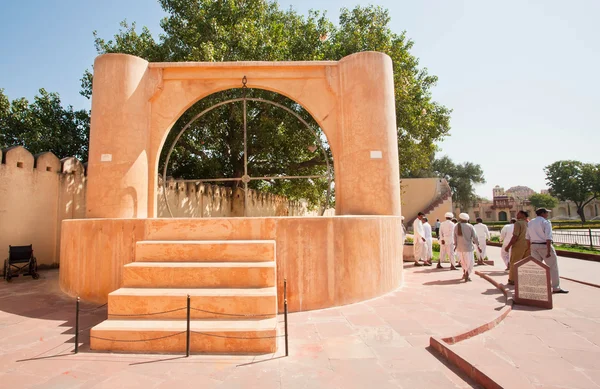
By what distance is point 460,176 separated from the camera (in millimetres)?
48312

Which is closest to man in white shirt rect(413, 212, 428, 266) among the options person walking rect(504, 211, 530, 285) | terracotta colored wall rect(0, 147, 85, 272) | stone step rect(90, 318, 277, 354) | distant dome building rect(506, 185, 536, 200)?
person walking rect(504, 211, 530, 285)

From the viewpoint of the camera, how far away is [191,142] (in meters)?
15.3

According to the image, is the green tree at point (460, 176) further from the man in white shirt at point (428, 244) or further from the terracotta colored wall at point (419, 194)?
the man in white shirt at point (428, 244)

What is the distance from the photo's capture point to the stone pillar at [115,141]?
7195 mm

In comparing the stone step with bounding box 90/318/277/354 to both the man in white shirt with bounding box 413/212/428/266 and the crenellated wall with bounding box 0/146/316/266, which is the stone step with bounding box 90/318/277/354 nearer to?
the crenellated wall with bounding box 0/146/316/266

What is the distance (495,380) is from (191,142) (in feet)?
47.3

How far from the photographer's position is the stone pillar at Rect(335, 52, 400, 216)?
7.28 meters

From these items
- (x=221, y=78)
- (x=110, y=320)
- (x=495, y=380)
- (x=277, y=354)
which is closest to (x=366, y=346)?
(x=277, y=354)

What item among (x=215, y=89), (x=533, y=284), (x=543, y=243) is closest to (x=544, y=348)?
(x=533, y=284)

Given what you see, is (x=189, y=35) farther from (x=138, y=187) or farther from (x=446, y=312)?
(x=446, y=312)

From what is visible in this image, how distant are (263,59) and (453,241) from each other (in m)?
9.38

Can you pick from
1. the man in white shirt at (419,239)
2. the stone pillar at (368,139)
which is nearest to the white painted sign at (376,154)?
the stone pillar at (368,139)

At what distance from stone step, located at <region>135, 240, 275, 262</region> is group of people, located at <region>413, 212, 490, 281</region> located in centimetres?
540

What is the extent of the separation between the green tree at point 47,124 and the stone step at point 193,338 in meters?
13.8
